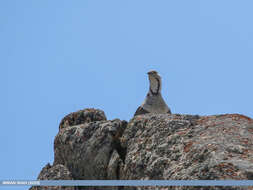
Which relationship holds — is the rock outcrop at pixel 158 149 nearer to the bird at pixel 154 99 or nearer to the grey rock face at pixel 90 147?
the grey rock face at pixel 90 147

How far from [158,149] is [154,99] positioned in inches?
210

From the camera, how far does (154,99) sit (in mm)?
14953

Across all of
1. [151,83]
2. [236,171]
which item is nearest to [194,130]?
[236,171]

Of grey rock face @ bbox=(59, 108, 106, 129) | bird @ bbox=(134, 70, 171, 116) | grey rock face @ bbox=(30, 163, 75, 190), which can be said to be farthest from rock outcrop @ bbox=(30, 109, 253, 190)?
bird @ bbox=(134, 70, 171, 116)

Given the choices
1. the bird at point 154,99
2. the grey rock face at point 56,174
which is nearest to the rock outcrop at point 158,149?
the grey rock face at point 56,174

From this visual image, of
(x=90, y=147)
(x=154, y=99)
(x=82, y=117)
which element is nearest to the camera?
(x=90, y=147)

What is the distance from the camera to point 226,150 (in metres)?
8.48

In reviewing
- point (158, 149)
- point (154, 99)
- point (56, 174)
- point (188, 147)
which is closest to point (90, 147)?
point (56, 174)

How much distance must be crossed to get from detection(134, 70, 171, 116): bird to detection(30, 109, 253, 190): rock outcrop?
3.04m

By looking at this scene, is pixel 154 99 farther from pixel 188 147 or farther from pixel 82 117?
pixel 188 147

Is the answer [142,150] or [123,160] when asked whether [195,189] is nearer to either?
[142,150]

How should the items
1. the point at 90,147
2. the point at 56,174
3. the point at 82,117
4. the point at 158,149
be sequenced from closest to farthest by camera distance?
1. the point at 158,149
2. the point at 56,174
3. the point at 90,147
4. the point at 82,117

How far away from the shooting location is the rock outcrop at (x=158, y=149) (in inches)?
324

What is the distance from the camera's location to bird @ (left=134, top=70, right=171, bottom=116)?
1477 centimetres
